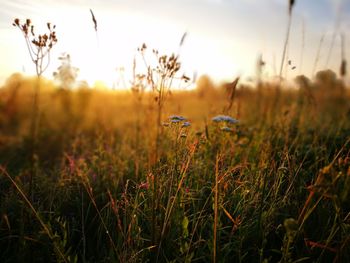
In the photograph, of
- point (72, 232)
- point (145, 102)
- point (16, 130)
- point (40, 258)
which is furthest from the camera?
point (16, 130)

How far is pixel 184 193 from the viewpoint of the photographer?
2.26 metres

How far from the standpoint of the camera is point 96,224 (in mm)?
2396

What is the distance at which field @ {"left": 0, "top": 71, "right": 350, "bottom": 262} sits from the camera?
1.83 metres

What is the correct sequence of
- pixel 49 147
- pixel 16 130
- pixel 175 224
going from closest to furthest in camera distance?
pixel 175 224 < pixel 49 147 < pixel 16 130

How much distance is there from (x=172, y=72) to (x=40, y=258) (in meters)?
1.46

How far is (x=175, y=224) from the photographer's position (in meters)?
2.01

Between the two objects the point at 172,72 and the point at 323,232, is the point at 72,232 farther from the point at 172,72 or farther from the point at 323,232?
the point at 323,232

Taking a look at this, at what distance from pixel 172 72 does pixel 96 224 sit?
4.46 ft

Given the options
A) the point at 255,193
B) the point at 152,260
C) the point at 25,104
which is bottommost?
the point at 152,260

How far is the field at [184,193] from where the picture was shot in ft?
5.99

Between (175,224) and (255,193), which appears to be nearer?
(175,224)

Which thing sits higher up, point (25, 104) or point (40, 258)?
point (25, 104)

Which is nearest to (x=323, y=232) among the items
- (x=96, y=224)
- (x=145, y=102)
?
(x=96, y=224)

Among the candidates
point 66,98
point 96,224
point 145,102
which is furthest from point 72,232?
point 66,98
